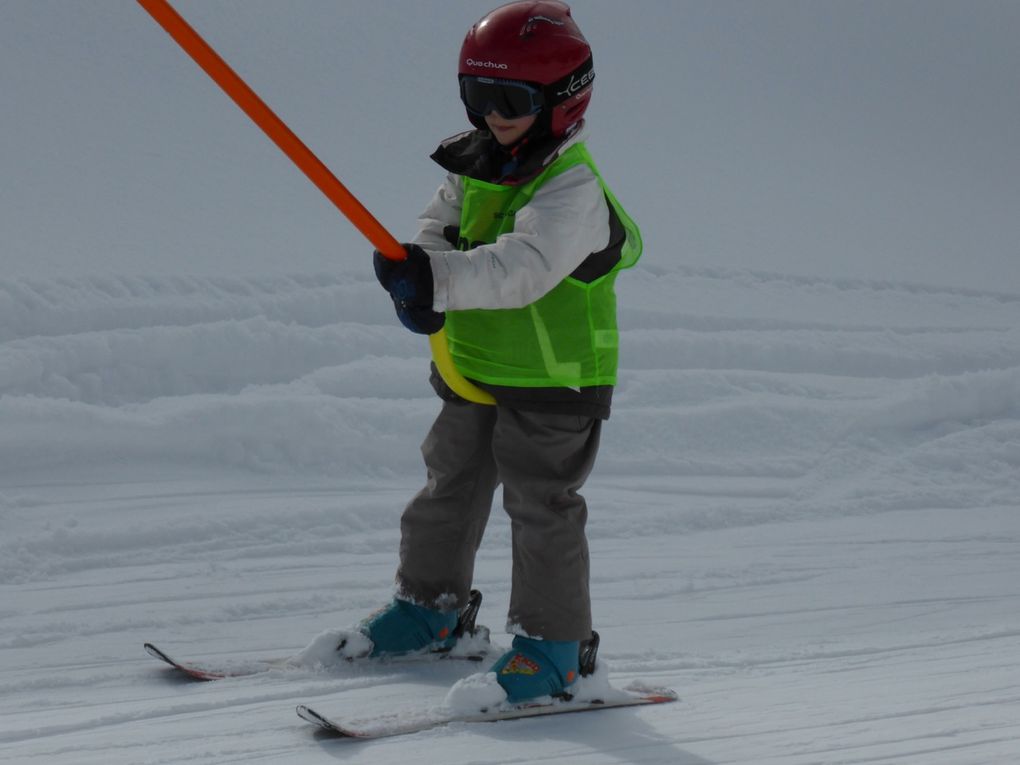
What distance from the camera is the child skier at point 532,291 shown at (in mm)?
2217

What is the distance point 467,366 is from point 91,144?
4425mm

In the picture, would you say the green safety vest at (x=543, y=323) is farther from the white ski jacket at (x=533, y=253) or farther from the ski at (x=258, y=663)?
the ski at (x=258, y=663)

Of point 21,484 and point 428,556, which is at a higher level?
point 21,484

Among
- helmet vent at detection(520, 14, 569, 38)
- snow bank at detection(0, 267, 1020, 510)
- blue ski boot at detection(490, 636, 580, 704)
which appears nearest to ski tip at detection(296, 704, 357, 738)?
blue ski boot at detection(490, 636, 580, 704)

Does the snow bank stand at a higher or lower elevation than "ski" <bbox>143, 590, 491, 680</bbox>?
higher

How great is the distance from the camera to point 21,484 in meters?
3.60

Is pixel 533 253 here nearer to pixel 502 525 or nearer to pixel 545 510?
pixel 545 510

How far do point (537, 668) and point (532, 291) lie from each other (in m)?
0.69

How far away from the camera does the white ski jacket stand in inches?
85.6

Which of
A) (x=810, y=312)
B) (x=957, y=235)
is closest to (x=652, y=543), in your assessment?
(x=810, y=312)

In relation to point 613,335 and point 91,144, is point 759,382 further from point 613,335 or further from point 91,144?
point 91,144

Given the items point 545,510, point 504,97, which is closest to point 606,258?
point 504,97

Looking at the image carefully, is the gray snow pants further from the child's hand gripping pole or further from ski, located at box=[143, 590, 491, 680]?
the child's hand gripping pole

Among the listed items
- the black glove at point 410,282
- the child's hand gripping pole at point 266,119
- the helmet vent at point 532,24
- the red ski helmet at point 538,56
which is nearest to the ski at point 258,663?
the black glove at point 410,282
